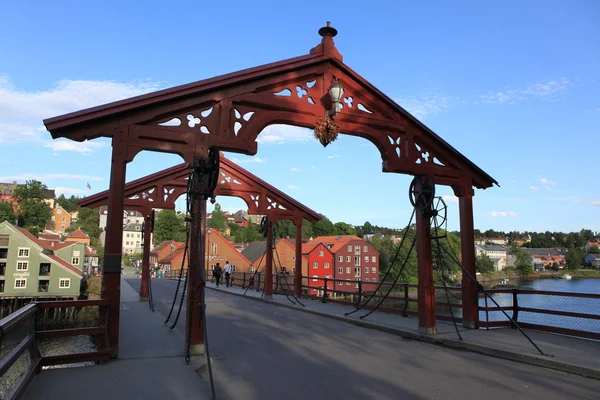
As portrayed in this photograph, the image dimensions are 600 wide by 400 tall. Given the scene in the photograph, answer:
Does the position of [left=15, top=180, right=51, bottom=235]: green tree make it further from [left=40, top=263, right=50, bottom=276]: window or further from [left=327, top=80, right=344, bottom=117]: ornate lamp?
[left=327, top=80, right=344, bottom=117]: ornate lamp

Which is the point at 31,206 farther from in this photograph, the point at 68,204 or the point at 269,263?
the point at 269,263

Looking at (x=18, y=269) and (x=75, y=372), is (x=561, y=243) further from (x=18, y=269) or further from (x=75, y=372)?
(x=75, y=372)

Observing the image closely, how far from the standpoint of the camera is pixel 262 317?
38.7 ft

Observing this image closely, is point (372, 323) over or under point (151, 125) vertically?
under

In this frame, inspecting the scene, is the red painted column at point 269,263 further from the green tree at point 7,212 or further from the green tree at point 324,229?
the green tree at point 324,229

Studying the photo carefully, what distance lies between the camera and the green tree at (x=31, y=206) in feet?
295

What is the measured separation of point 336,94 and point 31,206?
101 m

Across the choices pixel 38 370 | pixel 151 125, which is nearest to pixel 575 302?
pixel 151 125

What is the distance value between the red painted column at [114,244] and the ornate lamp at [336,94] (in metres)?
3.79

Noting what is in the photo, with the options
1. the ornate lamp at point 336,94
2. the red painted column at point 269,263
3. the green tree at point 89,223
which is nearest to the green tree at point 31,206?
the green tree at point 89,223

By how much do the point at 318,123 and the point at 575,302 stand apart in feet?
23.0

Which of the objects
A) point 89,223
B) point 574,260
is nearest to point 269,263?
point 574,260

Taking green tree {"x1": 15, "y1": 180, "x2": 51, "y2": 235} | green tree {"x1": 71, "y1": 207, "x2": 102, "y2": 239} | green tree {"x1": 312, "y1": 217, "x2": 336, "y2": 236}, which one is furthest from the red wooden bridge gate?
green tree {"x1": 71, "y1": 207, "x2": 102, "y2": 239}

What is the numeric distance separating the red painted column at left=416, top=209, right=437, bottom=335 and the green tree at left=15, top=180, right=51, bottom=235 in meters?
97.5
